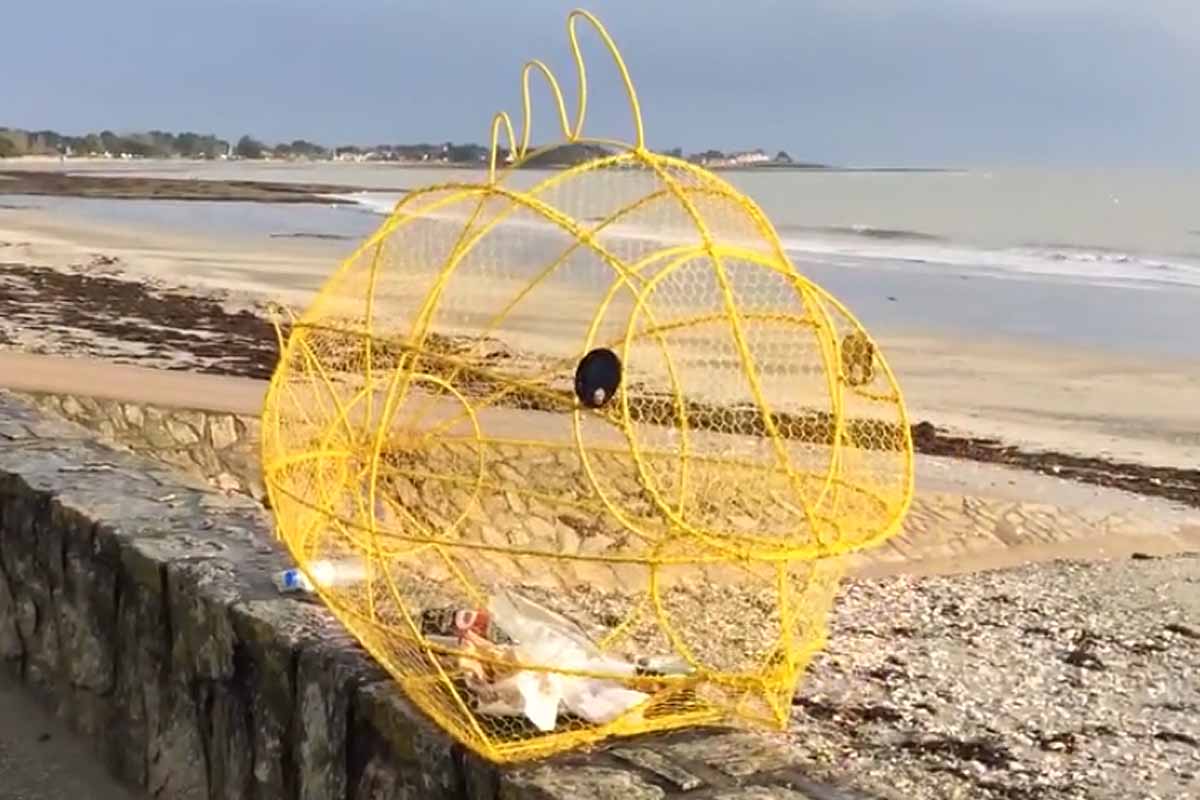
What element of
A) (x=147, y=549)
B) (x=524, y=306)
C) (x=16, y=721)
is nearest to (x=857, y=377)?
(x=147, y=549)

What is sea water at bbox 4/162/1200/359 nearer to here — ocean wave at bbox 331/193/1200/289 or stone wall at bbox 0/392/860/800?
ocean wave at bbox 331/193/1200/289

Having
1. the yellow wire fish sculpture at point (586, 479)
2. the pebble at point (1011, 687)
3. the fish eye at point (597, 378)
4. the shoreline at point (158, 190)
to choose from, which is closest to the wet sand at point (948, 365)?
the pebble at point (1011, 687)

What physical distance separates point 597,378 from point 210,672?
1.47 meters

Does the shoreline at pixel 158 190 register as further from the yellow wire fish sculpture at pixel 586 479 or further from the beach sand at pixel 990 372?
the yellow wire fish sculpture at pixel 586 479

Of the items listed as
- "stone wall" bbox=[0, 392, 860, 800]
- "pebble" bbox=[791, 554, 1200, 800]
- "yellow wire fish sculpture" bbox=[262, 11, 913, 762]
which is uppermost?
"yellow wire fish sculpture" bbox=[262, 11, 913, 762]

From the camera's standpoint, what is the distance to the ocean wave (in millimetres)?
30734

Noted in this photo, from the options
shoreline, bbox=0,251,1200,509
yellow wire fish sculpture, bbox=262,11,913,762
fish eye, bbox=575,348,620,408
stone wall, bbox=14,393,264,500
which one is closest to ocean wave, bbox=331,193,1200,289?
shoreline, bbox=0,251,1200,509

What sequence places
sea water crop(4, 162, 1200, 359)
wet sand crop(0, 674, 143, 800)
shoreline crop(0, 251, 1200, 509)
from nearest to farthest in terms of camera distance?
wet sand crop(0, 674, 143, 800)
shoreline crop(0, 251, 1200, 509)
sea water crop(4, 162, 1200, 359)

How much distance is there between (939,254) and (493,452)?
29823 mm

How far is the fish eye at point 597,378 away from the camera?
2902 millimetres

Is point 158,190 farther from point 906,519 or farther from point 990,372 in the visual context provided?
point 906,519

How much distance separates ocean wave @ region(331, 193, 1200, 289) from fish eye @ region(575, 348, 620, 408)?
27953mm

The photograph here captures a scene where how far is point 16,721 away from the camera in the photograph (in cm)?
460

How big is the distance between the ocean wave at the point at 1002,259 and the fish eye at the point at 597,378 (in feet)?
91.7
